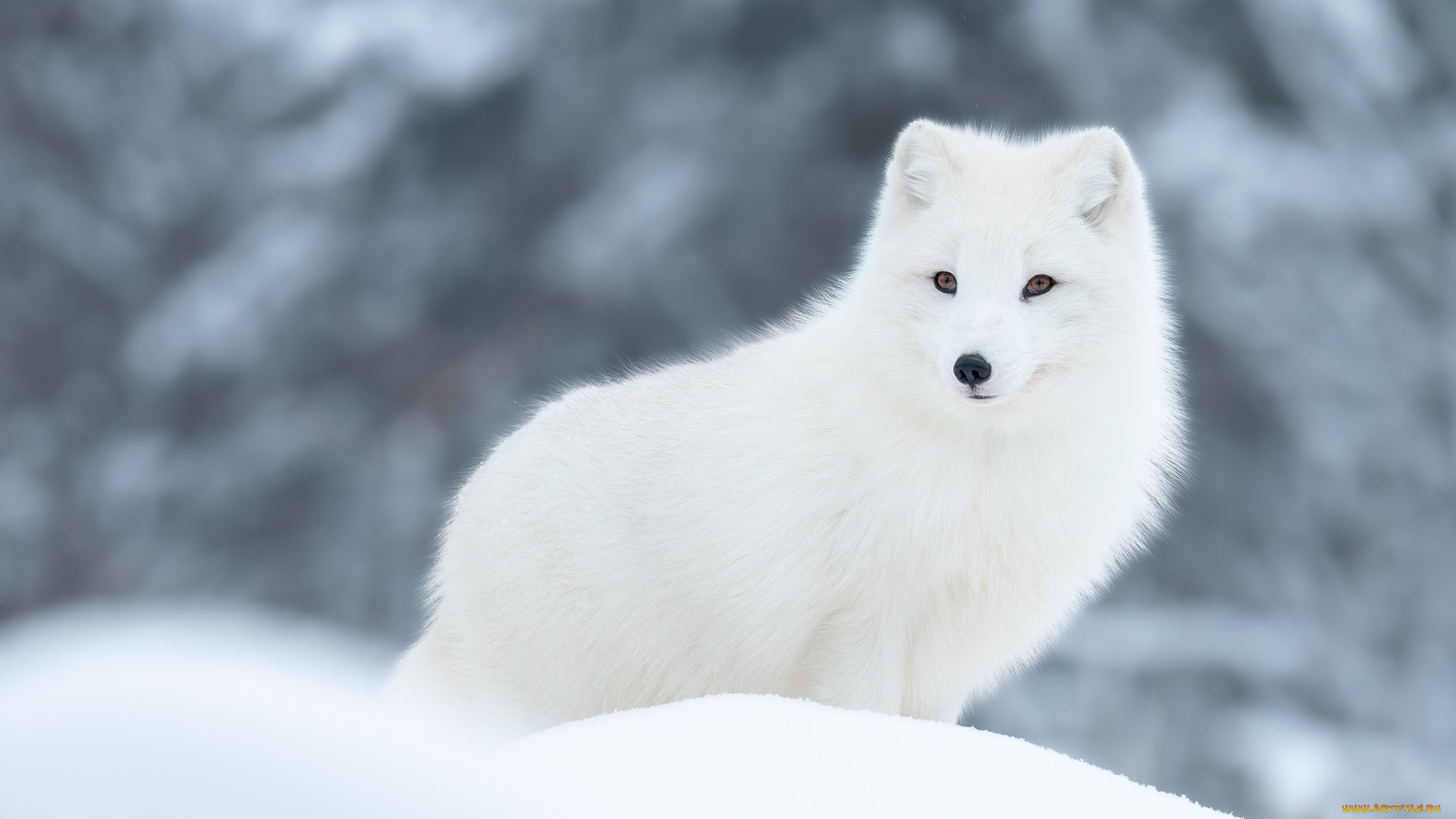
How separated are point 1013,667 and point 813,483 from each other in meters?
0.67

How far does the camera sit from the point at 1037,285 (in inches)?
85.8

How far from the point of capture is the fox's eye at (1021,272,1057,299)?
2.17m

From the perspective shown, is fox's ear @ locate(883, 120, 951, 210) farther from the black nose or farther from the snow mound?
the snow mound

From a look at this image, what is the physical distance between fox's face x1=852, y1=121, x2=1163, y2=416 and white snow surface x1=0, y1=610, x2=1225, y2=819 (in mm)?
685

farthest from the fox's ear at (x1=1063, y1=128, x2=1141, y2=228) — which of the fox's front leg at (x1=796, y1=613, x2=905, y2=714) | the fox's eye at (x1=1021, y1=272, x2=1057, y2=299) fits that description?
the fox's front leg at (x1=796, y1=613, x2=905, y2=714)

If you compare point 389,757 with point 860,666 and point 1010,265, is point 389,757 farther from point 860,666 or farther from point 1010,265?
point 1010,265

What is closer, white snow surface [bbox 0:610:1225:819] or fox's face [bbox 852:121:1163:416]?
white snow surface [bbox 0:610:1225:819]

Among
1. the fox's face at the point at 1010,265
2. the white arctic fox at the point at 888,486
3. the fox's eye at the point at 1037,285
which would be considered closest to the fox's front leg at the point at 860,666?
the white arctic fox at the point at 888,486

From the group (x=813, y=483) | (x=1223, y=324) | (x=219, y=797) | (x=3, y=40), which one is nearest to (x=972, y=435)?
(x=813, y=483)

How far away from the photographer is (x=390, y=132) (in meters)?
6.54

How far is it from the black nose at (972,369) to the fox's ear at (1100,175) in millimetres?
485

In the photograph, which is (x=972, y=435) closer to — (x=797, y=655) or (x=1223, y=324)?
(x=797, y=655)

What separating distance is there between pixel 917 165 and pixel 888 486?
26.5 inches

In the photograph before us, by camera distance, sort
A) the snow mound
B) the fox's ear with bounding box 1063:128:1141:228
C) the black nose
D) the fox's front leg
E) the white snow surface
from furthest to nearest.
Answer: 1. the fox's ear with bounding box 1063:128:1141:228
2. the fox's front leg
3. the black nose
4. the snow mound
5. the white snow surface
